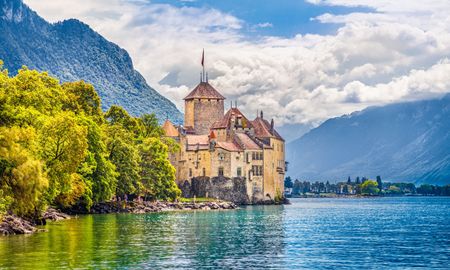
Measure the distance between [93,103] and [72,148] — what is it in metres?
40.5

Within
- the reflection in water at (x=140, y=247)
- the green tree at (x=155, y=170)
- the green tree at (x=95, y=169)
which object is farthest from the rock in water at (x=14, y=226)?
the green tree at (x=155, y=170)

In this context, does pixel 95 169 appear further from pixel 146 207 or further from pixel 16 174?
pixel 16 174

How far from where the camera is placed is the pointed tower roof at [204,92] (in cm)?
17412

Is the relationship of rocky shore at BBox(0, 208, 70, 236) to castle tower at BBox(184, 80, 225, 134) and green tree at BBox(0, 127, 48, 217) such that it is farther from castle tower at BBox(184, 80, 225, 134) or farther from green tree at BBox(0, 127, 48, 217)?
castle tower at BBox(184, 80, 225, 134)

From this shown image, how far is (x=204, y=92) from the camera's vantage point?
574ft

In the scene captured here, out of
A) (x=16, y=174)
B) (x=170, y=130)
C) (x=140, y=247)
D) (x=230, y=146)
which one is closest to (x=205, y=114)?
(x=170, y=130)

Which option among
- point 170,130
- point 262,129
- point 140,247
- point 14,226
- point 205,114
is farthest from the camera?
point 205,114

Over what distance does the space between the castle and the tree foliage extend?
22.0 m

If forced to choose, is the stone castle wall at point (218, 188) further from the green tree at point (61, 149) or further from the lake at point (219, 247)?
the green tree at point (61, 149)

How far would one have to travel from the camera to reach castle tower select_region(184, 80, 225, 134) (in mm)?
171988

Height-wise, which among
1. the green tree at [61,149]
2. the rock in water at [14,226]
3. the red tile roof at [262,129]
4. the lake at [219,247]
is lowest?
the lake at [219,247]

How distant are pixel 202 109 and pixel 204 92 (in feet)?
14.2

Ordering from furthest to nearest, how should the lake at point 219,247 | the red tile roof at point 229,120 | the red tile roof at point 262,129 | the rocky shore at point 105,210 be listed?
the red tile roof at point 262,129
the red tile roof at point 229,120
the rocky shore at point 105,210
the lake at point 219,247

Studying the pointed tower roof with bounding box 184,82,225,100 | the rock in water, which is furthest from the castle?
the rock in water
